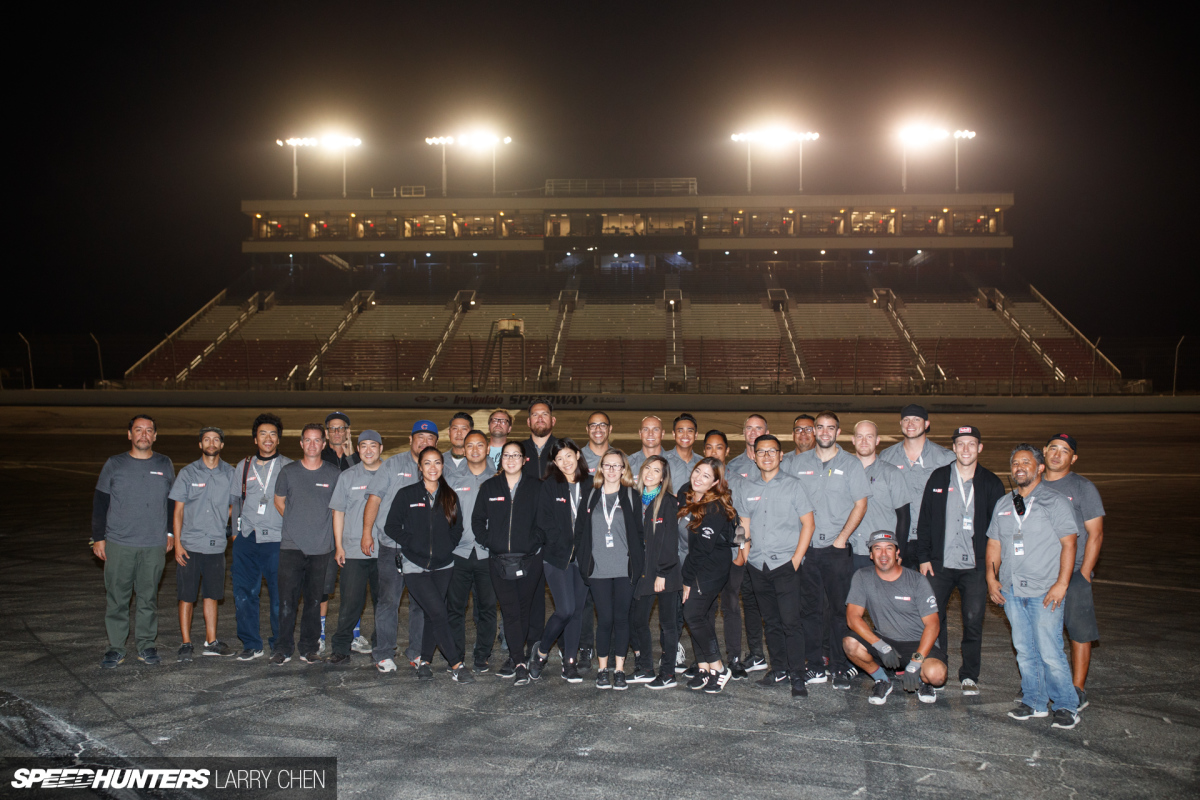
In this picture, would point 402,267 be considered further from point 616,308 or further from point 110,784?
point 110,784

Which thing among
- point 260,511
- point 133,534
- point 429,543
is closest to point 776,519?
point 429,543

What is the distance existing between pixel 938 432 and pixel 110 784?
26.8 m

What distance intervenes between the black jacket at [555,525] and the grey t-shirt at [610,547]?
0.21 meters

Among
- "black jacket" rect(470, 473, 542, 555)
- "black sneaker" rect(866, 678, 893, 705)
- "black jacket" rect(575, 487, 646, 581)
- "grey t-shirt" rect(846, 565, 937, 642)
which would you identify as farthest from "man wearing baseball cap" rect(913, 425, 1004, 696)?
"black jacket" rect(470, 473, 542, 555)

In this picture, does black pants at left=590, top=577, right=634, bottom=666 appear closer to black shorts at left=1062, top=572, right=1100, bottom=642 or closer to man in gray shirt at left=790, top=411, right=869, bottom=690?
man in gray shirt at left=790, top=411, right=869, bottom=690

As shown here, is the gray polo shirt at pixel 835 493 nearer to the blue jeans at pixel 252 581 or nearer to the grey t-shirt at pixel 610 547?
the grey t-shirt at pixel 610 547

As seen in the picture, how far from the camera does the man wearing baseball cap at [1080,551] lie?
5.57m

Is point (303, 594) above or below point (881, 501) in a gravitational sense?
below

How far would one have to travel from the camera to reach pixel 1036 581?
5.38 meters

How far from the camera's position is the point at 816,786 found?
4.39 meters

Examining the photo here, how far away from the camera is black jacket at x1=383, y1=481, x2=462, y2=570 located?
20.1 feet

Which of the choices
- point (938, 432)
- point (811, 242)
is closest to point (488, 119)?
point (811, 242)

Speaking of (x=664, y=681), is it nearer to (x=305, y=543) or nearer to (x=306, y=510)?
(x=305, y=543)

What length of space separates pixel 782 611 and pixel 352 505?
3.54 meters
